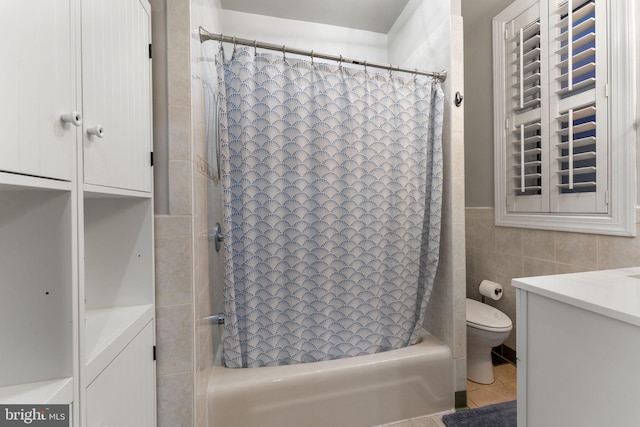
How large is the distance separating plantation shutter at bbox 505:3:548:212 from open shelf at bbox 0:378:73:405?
235 cm

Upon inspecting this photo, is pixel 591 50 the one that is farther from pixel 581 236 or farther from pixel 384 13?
pixel 384 13

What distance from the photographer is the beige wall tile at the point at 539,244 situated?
170cm

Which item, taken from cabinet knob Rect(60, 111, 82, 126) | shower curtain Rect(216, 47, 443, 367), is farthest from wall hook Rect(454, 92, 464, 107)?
cabinet knob Rect(60, 111, 82, 126)

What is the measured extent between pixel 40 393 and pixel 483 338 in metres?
1.97

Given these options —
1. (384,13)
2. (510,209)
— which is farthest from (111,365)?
(384,13)

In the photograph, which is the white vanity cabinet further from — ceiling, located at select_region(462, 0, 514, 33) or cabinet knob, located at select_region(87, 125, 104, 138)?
ceiling, located at select_region(462, 0, 514, 33)

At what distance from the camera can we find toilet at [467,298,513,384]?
163 cm

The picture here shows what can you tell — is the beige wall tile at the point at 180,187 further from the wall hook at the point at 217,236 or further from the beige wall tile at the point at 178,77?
the wall hook at the point at 217,236

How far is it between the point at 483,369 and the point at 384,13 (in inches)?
104

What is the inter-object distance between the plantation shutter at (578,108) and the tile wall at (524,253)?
19cm

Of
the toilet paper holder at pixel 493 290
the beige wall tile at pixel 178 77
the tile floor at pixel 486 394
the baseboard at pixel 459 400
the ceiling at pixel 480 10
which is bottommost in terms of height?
the tile floor at pixel 486 394

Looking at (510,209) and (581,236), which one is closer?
(581,236)

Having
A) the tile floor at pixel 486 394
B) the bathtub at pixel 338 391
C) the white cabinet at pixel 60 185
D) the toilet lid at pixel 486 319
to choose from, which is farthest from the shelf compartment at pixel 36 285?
the toilet lid at pixel 486 319

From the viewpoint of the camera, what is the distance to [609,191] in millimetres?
1410
